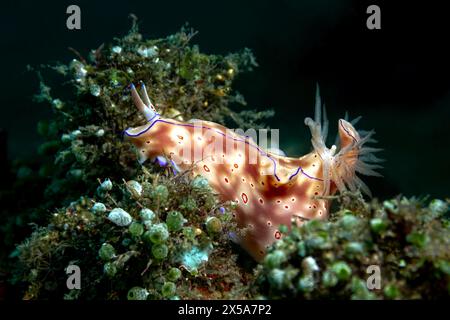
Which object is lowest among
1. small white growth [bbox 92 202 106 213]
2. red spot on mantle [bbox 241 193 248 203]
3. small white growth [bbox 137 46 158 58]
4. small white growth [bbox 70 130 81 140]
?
small white growth [bbox 92 202 106 213]

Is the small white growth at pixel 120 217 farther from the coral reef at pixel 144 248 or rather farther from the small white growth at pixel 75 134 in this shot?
the small white growth at pixel 75 134

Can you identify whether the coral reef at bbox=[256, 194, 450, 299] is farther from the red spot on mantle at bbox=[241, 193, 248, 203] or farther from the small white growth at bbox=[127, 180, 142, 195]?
the red spot on mantle at bbox=[241, 193, 248, 203]

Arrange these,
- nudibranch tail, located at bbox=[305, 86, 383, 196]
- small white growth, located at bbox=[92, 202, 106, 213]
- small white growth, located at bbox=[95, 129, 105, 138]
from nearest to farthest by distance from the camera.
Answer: small white growth, located at bbox=[92, 202, 106, 213] → nudibranch tail, located at bbox=[305, 86, 383, 196] → small white growth, located at bbox=[95, 129, 105, 138]

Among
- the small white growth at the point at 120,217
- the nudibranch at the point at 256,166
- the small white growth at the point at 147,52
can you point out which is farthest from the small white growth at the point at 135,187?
the small white growth at the point at 147,52

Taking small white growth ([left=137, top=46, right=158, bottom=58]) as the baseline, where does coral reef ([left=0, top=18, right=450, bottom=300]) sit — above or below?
below

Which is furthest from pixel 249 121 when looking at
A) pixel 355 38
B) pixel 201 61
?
pixel 355 38

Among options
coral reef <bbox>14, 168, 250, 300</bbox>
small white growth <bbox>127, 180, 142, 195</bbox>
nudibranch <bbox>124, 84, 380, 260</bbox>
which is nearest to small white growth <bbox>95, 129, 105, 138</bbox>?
nudibranch <bbox>124, 84, 380, 260</bbox>
